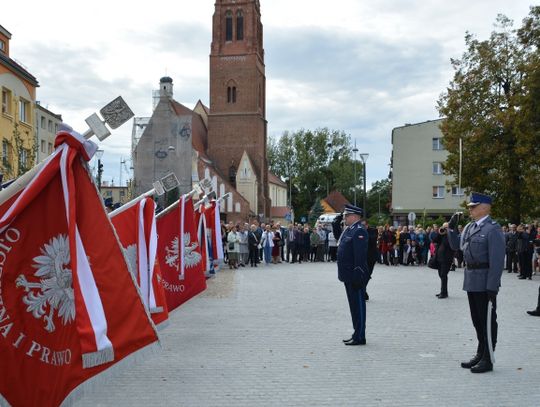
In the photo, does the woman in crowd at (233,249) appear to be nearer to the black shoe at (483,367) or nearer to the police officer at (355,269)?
the police officer at (355,269)

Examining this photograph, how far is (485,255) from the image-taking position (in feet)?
24.7

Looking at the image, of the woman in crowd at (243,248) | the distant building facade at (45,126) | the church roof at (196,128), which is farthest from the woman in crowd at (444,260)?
the church roof at (196,128)

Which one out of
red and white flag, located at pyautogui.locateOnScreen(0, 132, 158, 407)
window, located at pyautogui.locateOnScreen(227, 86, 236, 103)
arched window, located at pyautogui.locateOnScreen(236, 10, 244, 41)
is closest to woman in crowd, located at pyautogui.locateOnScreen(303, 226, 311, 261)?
red and white flag, located at pyautogui.locateOnScreen(0, 132, 158, 407)

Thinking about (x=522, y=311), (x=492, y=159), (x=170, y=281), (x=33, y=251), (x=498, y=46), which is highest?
(x=498, y=46)

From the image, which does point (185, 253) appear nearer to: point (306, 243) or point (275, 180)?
point (306, 243)

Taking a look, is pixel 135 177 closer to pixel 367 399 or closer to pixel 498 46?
pixel 498 46

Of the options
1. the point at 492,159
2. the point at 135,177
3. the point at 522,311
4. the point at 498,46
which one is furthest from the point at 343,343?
the point at 135,177

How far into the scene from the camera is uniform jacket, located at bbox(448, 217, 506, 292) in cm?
736

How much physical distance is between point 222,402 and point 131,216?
8.87 ft

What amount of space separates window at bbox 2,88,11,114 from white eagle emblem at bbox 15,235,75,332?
110 ft

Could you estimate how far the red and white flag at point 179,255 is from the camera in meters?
9.90

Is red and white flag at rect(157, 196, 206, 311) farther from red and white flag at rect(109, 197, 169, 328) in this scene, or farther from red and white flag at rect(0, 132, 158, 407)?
red and white flag at rect(0, 132, 158, 407)

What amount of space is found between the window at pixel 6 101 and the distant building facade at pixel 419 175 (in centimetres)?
4152

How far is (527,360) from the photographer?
8.13 metres
